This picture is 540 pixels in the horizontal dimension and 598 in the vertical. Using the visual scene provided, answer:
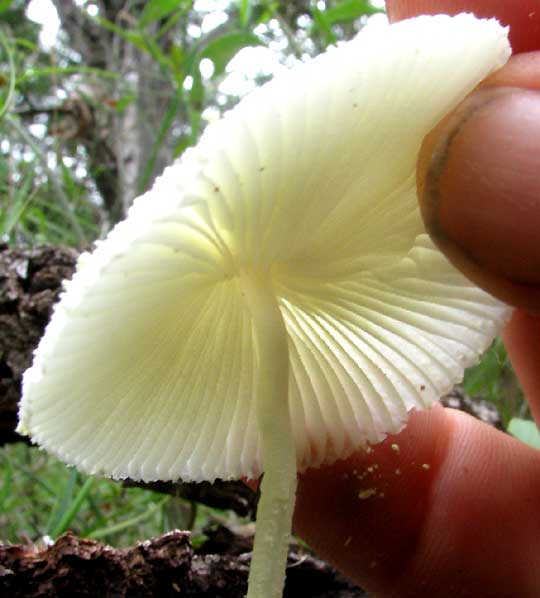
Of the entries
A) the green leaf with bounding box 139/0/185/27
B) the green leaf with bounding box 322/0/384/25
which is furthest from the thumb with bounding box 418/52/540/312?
the green leaf with bounding box 139/0/185/27

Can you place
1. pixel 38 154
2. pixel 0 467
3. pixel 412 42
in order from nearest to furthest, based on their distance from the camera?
pixel 412 42 → pixel 38 154 → pixel 0 467

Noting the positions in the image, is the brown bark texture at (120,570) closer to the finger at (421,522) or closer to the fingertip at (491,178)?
the finger at (421,522)

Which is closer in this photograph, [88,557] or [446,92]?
[446,92]

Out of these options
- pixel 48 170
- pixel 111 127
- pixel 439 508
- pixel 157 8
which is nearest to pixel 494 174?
pixel 439 508

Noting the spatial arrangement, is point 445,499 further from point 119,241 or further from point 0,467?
point 0,467

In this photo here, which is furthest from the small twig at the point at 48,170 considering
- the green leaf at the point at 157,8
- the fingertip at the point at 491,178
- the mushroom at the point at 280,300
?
the fingertip at the point at 491,178

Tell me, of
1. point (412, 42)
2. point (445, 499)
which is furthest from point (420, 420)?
point (412, 42)
